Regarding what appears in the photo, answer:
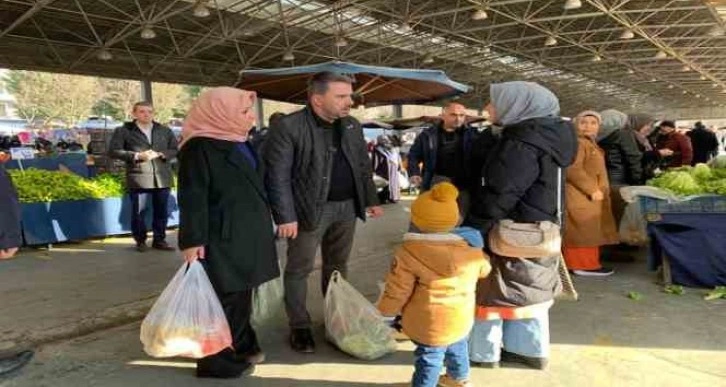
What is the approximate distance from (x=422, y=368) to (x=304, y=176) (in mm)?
1134

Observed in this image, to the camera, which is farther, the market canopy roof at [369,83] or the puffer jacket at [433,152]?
the puffer jacket at [433,152]

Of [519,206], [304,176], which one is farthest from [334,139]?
[519,206]

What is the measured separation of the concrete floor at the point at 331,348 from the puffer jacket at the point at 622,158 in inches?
30.9

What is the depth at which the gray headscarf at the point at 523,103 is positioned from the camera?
264 centimetres

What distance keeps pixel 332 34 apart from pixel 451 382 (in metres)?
16.2

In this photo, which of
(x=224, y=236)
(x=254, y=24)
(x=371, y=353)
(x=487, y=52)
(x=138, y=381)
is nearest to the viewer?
(x=224, y=236)

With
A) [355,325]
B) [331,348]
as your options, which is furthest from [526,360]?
[331,348]

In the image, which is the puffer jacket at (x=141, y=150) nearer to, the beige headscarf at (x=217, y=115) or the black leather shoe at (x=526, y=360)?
the beige headscarf at (x=217, y=115)

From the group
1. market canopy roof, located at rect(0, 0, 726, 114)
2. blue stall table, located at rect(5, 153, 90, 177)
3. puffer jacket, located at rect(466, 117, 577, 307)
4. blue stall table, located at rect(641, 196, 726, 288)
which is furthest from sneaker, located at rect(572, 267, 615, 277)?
market canopy roof, located at rect(0, 0, 726, 114)

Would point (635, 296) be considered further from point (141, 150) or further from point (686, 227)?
point (141, 150)

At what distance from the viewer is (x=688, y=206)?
13.3 ft

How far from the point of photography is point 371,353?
2.88 meters

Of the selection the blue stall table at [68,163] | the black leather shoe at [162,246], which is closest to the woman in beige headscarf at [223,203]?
the black leather shoe at [162,246]

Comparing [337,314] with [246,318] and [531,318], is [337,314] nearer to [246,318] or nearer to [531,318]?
[246,318]
